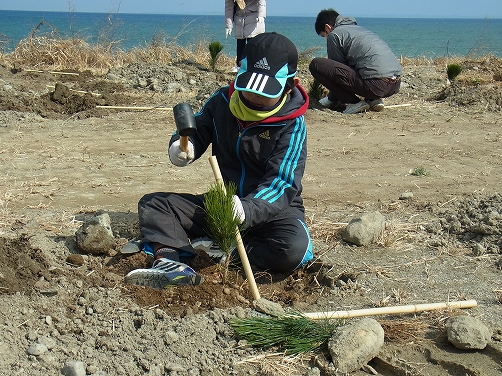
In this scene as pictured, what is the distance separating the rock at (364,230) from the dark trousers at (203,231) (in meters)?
0.44

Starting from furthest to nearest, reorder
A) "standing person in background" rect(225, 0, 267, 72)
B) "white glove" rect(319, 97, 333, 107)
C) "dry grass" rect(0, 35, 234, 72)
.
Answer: "dry grass" rect(0, 35, 234, 72) → "standing person in background" rect(225, 0, 267, 72) → "white glove" rect(319, 97, 333, 107)

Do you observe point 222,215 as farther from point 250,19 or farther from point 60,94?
point 250,19

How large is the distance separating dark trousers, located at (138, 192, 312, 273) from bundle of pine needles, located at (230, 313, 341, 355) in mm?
768

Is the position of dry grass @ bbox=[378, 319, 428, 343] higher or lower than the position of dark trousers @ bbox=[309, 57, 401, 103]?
lower

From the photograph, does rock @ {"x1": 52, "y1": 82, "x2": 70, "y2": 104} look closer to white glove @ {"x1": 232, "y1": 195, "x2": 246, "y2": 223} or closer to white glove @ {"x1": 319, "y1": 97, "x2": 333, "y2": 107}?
white glove @ {"x1": 319, "y1": 97, "x2": 333, "y2": 107}

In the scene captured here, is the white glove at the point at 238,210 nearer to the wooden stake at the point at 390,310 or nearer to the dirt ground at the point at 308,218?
the dirt ground at the point at 308,218

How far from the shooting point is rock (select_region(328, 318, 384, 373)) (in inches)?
108

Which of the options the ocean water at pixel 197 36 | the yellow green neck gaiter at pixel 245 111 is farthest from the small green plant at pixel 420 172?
the ocean water at pixel 197 36

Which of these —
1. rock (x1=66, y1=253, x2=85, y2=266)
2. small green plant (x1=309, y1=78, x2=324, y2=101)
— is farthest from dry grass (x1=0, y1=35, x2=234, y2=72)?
rock (x1=66, y1=253, x2=85, y2=266)

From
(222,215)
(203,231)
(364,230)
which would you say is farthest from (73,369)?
(364,230)

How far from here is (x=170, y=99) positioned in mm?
9242

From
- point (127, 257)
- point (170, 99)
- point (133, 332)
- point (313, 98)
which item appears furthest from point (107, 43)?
point (133, 332)

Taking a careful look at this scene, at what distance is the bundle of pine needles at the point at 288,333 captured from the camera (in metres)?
2.86

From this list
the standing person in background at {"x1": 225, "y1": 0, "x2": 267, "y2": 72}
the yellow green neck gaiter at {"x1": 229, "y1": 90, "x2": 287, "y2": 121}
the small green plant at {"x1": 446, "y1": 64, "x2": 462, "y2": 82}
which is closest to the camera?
the yellow green neck gaiter at {"x1": 229, "y1": 90, "x2": 287, "y2": 121}
